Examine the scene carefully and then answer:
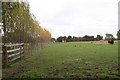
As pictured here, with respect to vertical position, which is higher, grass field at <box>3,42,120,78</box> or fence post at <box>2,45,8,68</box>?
fence post at <box>2,45,8,68</box>

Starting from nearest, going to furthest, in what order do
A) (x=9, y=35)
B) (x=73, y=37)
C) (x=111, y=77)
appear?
1. (x=111, y=77)
2. (x=9, y=35)
3. (x=73, y=37)

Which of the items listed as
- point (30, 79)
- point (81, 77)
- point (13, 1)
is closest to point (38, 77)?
point (30, 79)

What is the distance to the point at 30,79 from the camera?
428 cm

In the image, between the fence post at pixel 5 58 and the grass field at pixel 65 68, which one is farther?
the fence post at pixel 5 58

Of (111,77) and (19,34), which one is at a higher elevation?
(19,34)

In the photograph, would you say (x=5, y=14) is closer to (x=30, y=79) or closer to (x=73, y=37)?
(x=30, y=79)

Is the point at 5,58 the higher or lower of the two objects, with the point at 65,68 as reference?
higher

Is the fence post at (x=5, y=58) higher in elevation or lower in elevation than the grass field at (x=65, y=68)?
higher

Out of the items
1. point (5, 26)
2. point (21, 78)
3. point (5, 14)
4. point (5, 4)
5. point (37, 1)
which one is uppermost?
point (37, 1)

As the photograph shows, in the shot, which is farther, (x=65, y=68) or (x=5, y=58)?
(x=5, y=58)

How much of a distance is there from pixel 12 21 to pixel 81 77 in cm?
633

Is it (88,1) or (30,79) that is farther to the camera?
(88,1)

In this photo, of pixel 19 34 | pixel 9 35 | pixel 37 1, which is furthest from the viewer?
pixel 37 1

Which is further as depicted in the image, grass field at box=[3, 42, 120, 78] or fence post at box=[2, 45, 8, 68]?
fence post at box=[2, 45, 8, 68]
